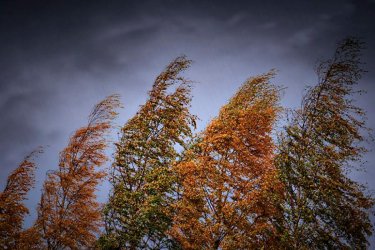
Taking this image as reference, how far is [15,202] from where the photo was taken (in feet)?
67.8

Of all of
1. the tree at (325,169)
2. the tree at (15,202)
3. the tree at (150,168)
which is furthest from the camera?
the tree at (15,202)

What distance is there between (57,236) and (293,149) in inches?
568

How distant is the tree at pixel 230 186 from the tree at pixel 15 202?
12.8 m

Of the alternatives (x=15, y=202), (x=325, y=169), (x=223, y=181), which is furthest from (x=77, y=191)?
(x=325, y=169)

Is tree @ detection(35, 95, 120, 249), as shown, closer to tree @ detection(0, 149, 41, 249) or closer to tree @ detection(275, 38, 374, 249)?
tree @ detection(0, 149, 41, 249)

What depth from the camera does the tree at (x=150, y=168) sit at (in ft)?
48.3

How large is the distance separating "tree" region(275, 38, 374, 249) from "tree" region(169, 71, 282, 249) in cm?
106

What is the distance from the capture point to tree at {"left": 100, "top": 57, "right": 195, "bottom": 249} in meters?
14.7

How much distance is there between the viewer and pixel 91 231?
20031 millimetres

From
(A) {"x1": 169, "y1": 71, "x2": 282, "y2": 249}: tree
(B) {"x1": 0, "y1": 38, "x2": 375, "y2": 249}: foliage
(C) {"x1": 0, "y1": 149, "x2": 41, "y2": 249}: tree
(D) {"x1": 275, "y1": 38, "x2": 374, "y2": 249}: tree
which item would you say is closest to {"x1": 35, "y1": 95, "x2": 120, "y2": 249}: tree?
(B) {"x1": 0, "y1": 38, "x2": 375, "y2": 249}: foliage

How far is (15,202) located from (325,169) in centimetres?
1991

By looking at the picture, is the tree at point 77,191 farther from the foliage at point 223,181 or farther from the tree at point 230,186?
the tree at point 230,186

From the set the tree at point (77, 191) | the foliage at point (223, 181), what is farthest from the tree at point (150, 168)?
the tree at point (77, 191)

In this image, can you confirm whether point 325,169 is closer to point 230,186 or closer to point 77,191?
point 230,186
